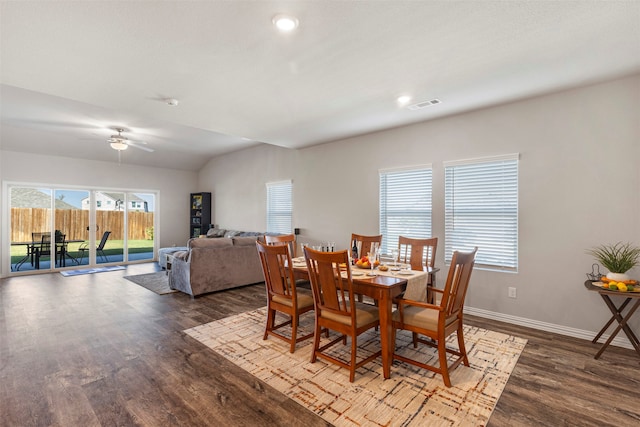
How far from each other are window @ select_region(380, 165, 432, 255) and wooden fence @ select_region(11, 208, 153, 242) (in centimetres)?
705

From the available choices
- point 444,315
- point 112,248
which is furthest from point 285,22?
point 112,248

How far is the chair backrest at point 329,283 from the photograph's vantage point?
95.2 inches

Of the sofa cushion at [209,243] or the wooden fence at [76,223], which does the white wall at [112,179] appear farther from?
the sofa cushion at [209,243]

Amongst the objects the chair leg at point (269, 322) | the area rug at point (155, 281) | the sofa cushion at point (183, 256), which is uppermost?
the sofa cushion at point (183, 256)

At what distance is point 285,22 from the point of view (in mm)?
2127

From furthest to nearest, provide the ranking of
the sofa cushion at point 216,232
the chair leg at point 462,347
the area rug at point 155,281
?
the sofa cushion at point 216,232, the area rug at point 155,281, the chair leg at point 462,347

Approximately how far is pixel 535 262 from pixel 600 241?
64 cm

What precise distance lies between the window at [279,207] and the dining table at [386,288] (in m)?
3.69

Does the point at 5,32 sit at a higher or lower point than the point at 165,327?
higher

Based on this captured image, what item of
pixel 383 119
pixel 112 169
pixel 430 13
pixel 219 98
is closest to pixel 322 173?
pixel 383 119

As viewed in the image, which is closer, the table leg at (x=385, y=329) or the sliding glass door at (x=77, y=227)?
the table leg at (x=385, y=329)

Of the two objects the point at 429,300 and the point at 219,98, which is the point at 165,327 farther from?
the point at 429,300

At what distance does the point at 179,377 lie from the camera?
2.55 metres

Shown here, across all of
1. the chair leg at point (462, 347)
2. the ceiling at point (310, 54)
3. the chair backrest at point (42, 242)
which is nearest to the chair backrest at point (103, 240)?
the chair backrest at point (42, 242)
